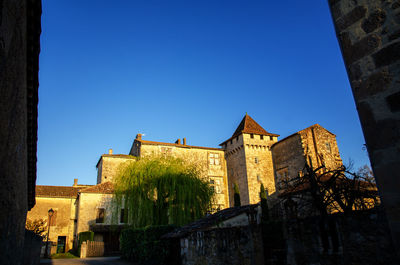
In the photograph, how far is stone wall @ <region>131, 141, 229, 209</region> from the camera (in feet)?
121

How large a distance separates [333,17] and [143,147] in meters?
33.3

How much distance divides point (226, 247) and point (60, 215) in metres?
30.2

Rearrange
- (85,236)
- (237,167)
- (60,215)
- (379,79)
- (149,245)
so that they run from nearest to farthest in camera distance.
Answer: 1. (379,79)
2. (149,245)
3. (85,236)
4. (60,215)
5. (237,167)

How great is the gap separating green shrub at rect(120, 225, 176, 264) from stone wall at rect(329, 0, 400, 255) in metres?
11.5

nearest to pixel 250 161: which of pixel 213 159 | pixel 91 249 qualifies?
pixel 213 159

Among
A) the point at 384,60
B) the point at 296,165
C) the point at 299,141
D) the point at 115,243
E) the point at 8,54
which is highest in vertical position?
the point at 299,141

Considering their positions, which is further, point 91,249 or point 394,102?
point 91,249

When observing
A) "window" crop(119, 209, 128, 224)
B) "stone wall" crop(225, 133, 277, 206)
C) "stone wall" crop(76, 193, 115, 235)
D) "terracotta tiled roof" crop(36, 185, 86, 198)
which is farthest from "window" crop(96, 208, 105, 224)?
"stone wall" crop(225, 133, 277, 206)

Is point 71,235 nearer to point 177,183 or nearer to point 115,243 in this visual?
point 115,243

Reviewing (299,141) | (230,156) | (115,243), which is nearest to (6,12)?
(115,243)

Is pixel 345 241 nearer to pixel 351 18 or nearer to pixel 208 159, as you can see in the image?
pixel 351 18

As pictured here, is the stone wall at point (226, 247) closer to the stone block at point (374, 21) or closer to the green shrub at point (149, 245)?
the green shrub at point (149, 245)

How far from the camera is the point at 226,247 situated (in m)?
8.01

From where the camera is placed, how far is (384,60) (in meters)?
2.24
